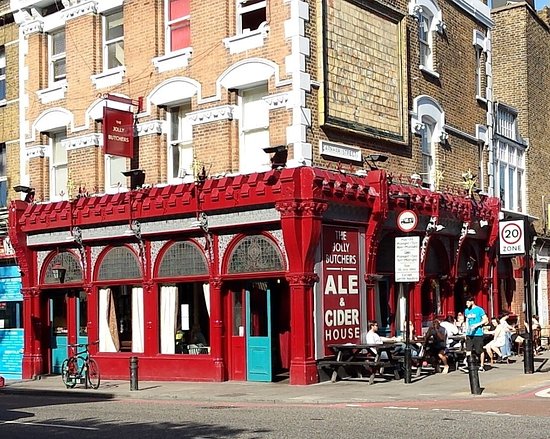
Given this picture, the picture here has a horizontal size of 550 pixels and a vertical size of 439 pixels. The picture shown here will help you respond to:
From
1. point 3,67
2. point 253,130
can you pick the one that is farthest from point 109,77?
point 3,67

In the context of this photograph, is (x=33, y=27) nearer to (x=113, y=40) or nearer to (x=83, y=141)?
(x=113, y=40)

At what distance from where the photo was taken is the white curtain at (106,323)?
84.3 feet

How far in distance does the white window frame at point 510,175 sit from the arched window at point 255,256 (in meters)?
11.5

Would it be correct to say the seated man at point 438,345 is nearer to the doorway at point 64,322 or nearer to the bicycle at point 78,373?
the bicycle at point 78,373

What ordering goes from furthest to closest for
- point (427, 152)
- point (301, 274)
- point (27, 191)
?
point (27, 191)
point (427, 152)
point (301, 274)

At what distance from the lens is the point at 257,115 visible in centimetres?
2273

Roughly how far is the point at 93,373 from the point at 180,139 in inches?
249

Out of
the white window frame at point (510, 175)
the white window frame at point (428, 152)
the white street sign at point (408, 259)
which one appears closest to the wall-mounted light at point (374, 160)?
the white street sign at point (408, 259)

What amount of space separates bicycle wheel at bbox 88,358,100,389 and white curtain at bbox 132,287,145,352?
133 cm

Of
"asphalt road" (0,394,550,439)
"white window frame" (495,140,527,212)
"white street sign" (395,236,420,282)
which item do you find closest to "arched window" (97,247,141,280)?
"asphalt road" (0,394,550,439)

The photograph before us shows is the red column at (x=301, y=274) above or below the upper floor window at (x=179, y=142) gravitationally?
below

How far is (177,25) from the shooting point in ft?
80.0

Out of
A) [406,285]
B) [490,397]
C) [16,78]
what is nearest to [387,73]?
[406,285]

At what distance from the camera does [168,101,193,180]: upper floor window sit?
24156mm
